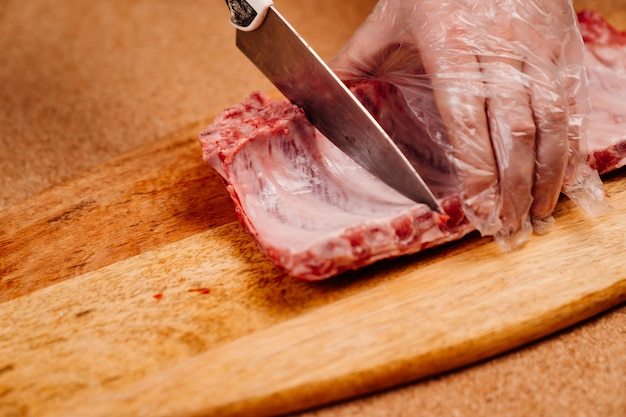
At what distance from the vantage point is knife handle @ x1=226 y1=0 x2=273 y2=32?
191 cm

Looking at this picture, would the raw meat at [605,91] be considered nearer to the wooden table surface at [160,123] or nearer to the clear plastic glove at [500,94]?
the clear plastic glove at [500,94]

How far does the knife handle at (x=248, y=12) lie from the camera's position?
1.91 meters

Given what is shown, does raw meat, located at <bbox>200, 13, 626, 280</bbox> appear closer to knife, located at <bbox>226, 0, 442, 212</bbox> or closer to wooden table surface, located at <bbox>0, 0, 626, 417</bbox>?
knife, located at <bbox>226, 0, 442, 212</bbox>

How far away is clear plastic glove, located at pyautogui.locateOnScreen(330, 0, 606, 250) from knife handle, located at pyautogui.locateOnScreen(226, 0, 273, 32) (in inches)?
16.0

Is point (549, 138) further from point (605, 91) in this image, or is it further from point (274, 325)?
point (274, 325)

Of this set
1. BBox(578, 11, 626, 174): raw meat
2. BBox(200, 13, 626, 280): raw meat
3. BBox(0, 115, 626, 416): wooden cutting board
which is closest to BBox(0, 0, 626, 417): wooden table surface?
BBox(0, 115, 626, 416): wooden cutting board

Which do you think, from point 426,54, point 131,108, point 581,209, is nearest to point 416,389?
point 581,209

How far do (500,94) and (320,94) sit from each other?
0.55 metres

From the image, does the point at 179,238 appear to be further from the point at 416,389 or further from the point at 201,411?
the point at 416,389

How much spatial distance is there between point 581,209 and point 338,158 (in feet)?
2.60

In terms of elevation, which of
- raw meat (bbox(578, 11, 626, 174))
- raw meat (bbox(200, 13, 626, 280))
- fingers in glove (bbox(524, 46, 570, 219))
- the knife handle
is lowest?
raw meat (bbox(578, 11, 626, 174))

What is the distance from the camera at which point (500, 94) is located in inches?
71.4

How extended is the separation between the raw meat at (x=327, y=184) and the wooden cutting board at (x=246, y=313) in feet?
0.37

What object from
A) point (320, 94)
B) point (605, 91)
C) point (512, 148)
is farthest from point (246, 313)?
point (605, 91)
